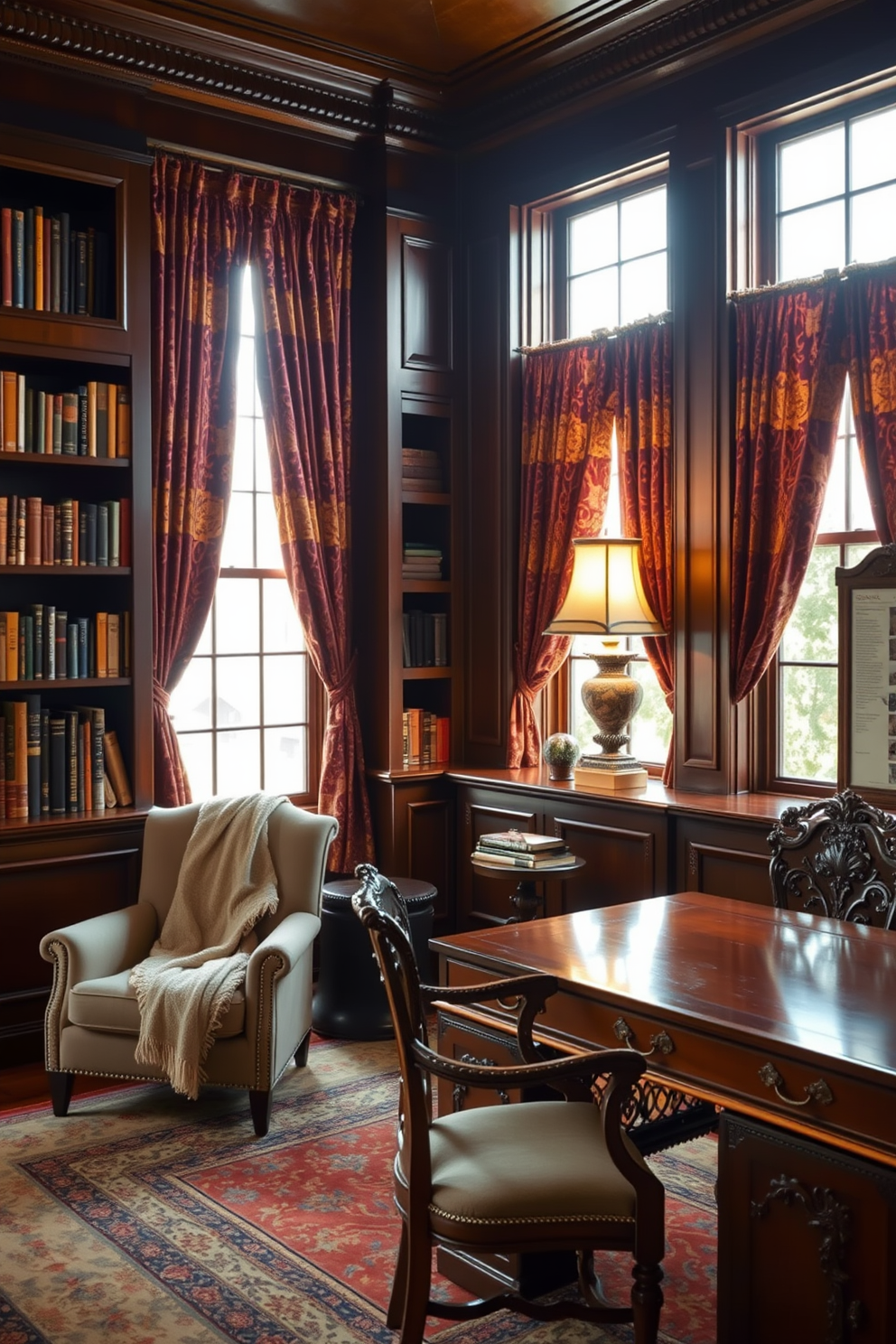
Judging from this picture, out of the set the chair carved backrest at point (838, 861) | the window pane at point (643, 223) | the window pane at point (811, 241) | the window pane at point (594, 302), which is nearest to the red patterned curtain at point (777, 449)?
the window pane at point (811, 241)

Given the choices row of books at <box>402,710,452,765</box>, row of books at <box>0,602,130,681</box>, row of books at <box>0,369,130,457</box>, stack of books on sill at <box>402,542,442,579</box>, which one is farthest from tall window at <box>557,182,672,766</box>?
row of books at <box>0,369,130,457</box>

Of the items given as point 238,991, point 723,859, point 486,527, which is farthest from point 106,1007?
point 486,527

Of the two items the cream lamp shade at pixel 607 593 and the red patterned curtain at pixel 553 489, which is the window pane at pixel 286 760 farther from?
the cream lamp shade at pixel 607 593

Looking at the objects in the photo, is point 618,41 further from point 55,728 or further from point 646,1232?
point 646,1232

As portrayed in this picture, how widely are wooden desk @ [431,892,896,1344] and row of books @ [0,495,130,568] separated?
239 cm

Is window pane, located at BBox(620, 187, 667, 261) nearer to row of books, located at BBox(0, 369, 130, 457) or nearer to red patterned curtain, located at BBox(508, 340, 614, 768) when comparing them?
red patterned curtain, located at BBox(508, 340, 614, 768)

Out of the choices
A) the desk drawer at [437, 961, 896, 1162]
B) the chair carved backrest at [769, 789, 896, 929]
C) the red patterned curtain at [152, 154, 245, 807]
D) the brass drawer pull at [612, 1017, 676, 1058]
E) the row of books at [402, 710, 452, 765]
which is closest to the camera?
the desk drawer at [437, 961, 896, 1162]

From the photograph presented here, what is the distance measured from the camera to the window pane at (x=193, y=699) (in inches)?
205

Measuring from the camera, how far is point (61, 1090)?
3.97 m

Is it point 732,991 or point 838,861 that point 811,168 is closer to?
point 838,861

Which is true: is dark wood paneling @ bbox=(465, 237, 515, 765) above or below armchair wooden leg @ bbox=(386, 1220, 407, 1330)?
above

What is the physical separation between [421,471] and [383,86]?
1542 millimetres

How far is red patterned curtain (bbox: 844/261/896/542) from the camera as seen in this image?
13.3 ft

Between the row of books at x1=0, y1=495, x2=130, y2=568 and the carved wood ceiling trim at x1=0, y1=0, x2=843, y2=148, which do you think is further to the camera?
the row of books at x1=0, y1=495, x2=130, y2=568
